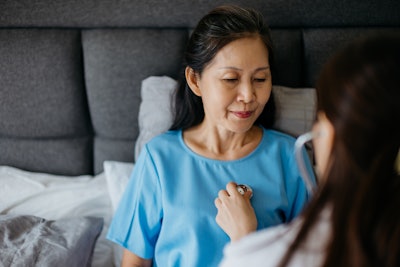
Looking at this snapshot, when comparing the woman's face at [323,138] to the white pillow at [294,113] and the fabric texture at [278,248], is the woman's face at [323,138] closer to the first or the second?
the fabric texture at [278,248]

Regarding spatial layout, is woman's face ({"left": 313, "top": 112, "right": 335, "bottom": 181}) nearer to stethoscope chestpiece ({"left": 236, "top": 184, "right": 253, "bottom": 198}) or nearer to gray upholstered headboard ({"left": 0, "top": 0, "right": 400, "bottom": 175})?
stethoscope chestpiece ({"left": 236, "top": 184, "right": 253, "bottom": 198})

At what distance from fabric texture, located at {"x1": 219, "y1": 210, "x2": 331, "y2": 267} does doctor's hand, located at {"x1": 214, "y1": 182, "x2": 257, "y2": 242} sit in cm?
30

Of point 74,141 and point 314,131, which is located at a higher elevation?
point 314,131

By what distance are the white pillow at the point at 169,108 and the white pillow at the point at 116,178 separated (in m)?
0.10

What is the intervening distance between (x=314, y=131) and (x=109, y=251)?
0.98m

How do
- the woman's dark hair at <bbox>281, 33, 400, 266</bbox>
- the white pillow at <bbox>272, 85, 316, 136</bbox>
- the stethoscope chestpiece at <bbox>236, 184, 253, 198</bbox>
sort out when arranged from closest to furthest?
the woman's dark hair at <bbox>281, 33, 400, 266</bbox> < the stethoscope chestpiece at <bbox>236, 184, 253, 198</bbox> < the white pillow at <bbox>272, 85, 316, 136</bbox>

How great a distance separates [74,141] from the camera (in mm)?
1684

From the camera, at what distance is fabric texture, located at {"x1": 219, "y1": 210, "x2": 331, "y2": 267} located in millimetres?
674

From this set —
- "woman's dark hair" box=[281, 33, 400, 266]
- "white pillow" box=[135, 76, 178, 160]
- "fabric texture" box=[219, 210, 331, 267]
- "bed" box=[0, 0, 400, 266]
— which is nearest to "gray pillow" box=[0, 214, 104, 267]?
"bed" box=[0, 0, 400, 266]

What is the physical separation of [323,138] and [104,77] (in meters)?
1.09

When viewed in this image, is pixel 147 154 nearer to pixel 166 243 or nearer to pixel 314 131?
pixel 166 243

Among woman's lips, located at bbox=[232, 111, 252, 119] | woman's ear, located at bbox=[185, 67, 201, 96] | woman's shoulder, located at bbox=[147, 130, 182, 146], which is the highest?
woman's ear, located at bbox=[185, 67, 201, 96]

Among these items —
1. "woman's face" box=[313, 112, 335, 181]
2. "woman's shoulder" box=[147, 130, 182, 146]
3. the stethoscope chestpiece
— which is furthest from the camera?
"woman's shoulder" box=[147, 130, 182, 146]

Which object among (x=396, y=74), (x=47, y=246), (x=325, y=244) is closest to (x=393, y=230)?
(x=325, y=244)
